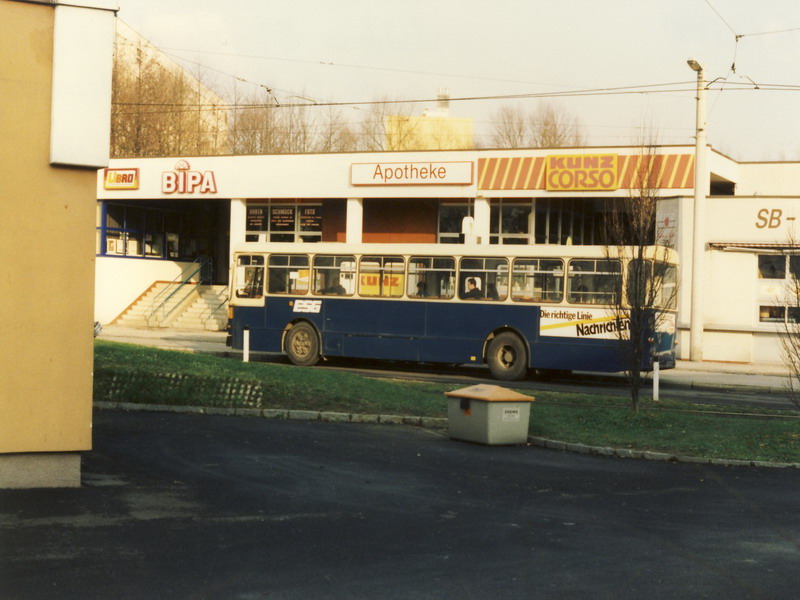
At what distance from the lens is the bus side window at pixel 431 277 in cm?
2486

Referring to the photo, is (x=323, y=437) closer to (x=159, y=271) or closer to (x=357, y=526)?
(x=357, y=526)

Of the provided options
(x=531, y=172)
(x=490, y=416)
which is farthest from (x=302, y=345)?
(x=490, y=416)

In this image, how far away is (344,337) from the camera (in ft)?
84.9

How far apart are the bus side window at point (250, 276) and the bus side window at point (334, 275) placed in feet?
5.00

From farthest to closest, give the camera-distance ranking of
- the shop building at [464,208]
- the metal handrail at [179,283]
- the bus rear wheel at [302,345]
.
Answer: the metal handrail at [179,283], the shop building at [464,208], the bus rear wheel at [302,345]

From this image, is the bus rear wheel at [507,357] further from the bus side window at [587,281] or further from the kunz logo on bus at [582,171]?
the kunz logo on bus at [582,171]

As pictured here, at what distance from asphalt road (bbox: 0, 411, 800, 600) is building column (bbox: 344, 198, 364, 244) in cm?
2344

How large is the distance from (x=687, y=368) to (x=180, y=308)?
19.7 meters

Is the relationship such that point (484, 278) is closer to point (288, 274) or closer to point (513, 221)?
point (288, 274)

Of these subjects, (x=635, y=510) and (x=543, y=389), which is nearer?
(x=635, y=510)

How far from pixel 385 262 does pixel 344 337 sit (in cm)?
210

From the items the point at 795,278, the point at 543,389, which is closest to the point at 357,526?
the point at 795,278

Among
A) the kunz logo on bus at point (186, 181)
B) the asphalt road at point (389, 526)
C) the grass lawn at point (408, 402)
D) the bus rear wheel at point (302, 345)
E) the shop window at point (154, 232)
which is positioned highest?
the kunz logo on bus at point (186, 181)

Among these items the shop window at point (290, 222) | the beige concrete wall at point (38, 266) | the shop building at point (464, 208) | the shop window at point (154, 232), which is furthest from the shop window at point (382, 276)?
the shop window at point (154, 232)
